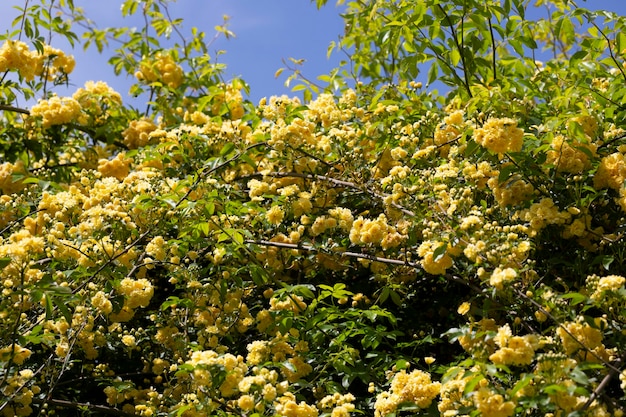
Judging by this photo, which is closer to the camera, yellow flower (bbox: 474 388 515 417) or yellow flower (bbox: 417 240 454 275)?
yellow flower (bbox: 474 388 515 417)

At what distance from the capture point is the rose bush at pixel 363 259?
167 cm

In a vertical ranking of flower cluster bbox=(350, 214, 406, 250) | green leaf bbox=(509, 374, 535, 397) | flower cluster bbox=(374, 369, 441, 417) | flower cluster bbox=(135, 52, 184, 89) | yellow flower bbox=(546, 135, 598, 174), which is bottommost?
Result: green leaf bbox=(509, 374, 535, 397)

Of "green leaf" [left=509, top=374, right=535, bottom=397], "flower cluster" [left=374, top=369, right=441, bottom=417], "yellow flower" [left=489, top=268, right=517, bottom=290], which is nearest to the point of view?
"green leaf" [left=509, top=374, right=535, bottom=397]

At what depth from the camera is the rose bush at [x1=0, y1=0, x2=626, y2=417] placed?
1.67 m

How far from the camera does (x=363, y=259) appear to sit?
7.61ft

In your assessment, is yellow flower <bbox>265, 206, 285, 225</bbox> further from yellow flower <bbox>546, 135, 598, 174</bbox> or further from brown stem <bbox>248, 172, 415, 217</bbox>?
yellow flower <bbox>546, 135, 598, 174</bbox>

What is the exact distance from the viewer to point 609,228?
2072mm

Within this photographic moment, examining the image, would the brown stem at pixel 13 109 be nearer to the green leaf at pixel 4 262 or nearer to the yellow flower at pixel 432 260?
the green leaf at pixel 4 262

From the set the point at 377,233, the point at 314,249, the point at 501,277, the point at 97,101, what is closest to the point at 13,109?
the point at 97,101

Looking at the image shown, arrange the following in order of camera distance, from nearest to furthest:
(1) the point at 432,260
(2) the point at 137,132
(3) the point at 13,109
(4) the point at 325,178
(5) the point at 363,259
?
(1) the point at 432,260
(5) the point at 363,259
(4) the point at 325,178
(3) the point at 13,109
(2) the point at 137,132

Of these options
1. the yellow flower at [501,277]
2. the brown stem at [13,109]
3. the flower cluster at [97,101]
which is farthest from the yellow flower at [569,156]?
the brown stem at [13,109]

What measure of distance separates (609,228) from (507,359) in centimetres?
78

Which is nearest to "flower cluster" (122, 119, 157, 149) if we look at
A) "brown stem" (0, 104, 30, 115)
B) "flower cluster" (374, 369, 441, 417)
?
"brown stem" (0, 104, 30, 115)

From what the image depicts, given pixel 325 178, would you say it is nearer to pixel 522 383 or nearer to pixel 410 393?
pixel 410 393
